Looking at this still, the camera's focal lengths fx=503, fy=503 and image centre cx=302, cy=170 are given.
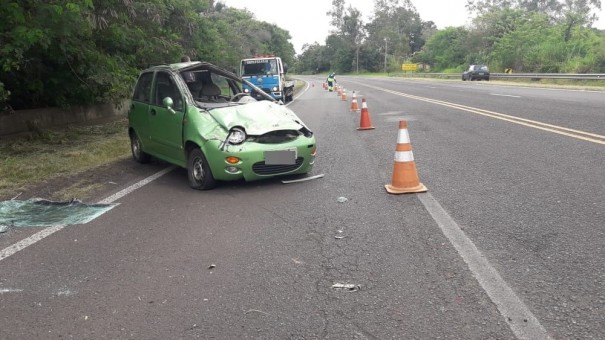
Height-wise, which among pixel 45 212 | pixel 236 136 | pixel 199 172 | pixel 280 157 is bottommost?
pixel 45 212

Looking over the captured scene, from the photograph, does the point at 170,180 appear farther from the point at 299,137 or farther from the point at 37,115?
the point at 37,115

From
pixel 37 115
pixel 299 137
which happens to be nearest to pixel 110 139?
pixel 37 115

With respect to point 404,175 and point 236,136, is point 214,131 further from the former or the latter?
point 404,175

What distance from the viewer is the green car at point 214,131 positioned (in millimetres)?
6227

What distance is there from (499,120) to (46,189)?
10058 millimetres

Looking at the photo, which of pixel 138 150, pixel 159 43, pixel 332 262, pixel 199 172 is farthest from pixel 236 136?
pixel 159 43

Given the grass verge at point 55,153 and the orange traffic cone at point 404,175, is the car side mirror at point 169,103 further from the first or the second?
the orange traffic cone at point 404,175

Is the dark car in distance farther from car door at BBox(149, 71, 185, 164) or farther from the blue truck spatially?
car door at BBox(149, 71, 185, 164)

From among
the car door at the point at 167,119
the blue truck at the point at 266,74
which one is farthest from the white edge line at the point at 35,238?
the blue truck at the point at 266,74

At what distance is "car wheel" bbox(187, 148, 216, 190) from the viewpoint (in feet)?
20.8

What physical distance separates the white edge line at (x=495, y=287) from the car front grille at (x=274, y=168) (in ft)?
7.46

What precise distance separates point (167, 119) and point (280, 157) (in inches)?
75.4

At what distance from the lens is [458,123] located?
12.4m

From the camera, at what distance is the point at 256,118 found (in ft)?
21.8
